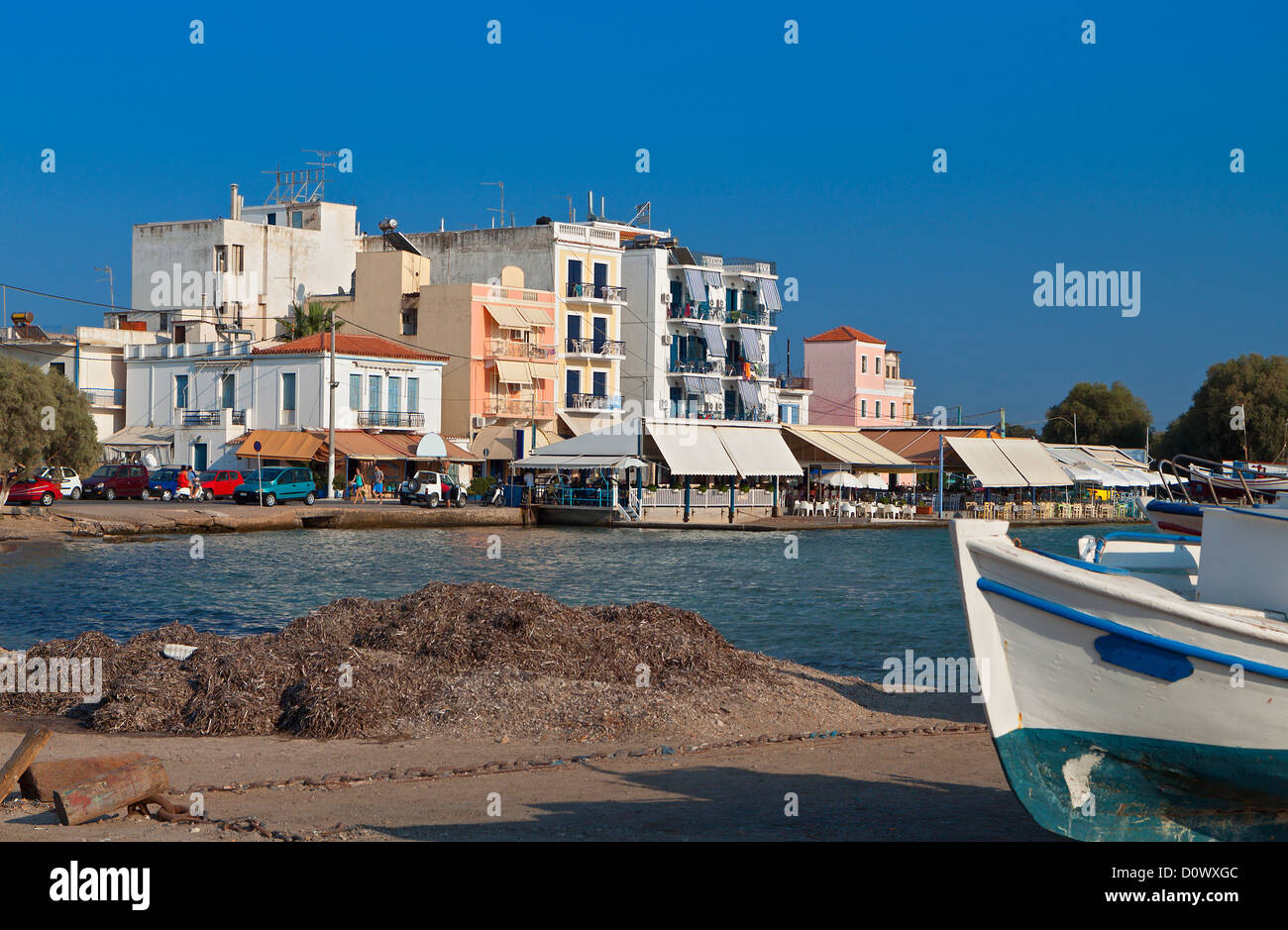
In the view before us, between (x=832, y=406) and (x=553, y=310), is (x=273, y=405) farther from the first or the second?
(x=832, y=406)

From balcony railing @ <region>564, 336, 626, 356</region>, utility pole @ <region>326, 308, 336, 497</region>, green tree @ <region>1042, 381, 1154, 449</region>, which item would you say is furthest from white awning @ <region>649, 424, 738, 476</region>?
green tree @ <region>1042, 381, 1154, 449</region>

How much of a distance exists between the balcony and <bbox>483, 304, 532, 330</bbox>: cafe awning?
3.57 m

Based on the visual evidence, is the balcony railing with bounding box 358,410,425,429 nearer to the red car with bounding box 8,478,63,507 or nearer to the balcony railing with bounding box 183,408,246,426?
the balcony railing with bounding box 183,408,246,426

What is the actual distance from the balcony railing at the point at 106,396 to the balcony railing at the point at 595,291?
22.7 metres

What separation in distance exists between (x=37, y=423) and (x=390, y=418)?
19.4 m

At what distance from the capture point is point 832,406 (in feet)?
293

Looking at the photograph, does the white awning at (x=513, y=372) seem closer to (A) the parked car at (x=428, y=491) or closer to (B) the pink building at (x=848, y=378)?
(A) the parked car at (x=428, y=491)

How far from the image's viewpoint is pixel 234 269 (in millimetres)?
69938

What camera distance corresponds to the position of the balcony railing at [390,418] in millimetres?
59781

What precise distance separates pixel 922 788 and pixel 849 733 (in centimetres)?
260

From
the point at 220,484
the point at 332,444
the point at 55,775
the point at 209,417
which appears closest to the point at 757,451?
the point at 332,444

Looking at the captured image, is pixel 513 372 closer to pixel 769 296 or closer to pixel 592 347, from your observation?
pixel 592 347

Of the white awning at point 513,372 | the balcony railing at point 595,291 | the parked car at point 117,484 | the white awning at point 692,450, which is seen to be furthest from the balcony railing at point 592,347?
the parked car at point 117,484
